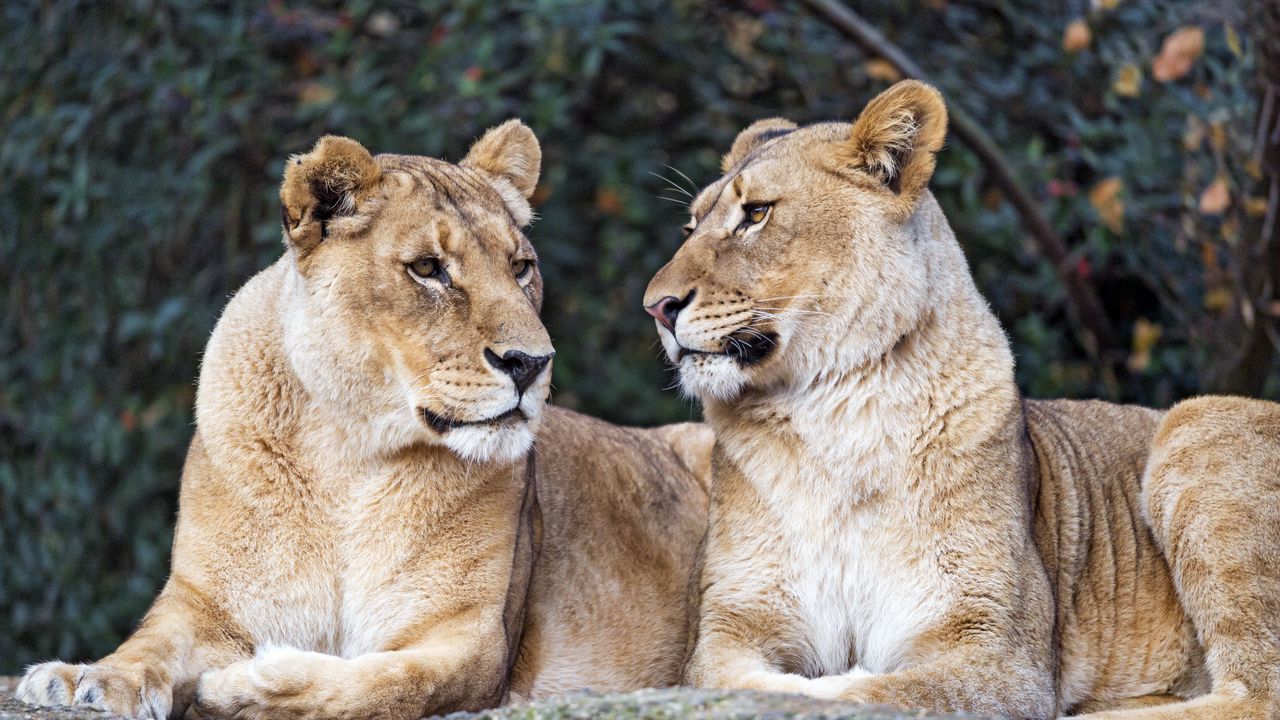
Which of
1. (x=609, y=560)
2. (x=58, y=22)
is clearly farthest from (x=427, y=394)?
(x=58, y=22)

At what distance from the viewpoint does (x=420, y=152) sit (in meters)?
6.89

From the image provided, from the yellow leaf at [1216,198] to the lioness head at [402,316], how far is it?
3.20 metres

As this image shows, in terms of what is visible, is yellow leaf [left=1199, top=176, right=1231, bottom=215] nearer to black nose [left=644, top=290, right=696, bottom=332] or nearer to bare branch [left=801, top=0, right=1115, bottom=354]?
bare branch [left=801, top=0, right=1115, bottom=354]

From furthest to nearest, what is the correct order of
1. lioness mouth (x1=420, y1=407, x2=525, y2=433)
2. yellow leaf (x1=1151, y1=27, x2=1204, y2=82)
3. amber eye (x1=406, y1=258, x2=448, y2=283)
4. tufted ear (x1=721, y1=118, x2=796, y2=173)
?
yellow leaf (x1=1151, y1=27, x2=1204, y2=82)
tufted ear (x1=721, y1=118, x2=796, y2=173)
amber eye (x1=406, y1=258, x2=448, y2=283)
lioness mouth (x1=420, y1=407, x2=525, y2=433)

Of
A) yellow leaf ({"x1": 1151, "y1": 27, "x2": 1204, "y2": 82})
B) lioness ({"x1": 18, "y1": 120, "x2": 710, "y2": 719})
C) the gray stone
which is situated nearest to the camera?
the gray stone

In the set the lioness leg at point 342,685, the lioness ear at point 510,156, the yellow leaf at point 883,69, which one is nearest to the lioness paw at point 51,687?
the lioness leg at point 342,685

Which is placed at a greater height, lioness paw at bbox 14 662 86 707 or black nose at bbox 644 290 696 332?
black nose at bbox 644 290 696 332

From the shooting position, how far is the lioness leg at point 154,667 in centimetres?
353

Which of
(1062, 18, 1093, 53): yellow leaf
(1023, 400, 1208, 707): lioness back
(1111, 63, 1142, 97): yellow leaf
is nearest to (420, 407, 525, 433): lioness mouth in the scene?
(1023, 400, 1208, 707): lioness back

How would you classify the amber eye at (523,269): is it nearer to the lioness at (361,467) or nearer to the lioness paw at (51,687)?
the lioness at (361,467)

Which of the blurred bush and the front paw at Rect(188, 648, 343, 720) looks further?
the blurred bush

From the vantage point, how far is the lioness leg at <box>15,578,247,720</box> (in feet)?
11.6

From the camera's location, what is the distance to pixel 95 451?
697cm

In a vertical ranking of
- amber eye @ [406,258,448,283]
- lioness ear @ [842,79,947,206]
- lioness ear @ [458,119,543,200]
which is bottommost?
amber eye @ [406,258,448,283]
